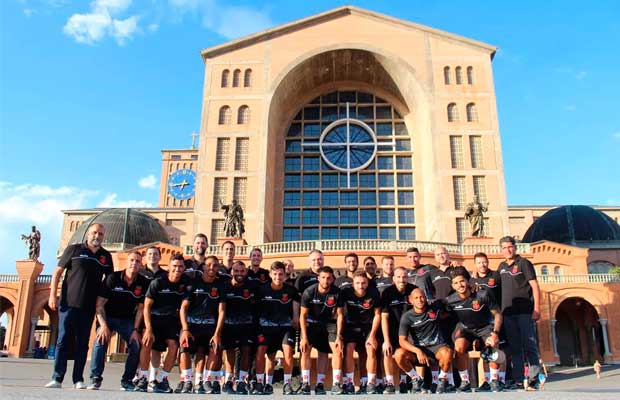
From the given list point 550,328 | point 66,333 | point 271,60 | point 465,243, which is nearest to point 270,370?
point 66,333

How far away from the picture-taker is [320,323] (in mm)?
7734

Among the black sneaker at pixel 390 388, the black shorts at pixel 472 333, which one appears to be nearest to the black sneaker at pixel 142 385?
the black sneaker at pixel 390 388

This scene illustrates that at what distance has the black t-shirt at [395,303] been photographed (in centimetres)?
791

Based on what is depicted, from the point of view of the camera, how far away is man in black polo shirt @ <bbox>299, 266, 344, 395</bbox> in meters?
7.50

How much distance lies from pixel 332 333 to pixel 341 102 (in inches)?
1253

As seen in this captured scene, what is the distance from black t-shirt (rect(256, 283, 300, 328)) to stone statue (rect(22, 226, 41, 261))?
2827cm

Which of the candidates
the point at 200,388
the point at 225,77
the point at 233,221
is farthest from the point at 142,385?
the point at 225,77

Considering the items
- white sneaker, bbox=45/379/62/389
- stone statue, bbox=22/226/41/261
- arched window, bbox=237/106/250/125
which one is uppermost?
arched window, bbox=237/106/250/125

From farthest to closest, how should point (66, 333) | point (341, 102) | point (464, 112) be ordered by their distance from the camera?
1. point (341, 102)
2. point (464, 112)
3. point (66, 333)

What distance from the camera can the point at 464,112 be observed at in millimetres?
33719

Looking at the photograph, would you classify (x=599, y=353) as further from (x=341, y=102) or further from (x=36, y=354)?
(x=36, y=354)

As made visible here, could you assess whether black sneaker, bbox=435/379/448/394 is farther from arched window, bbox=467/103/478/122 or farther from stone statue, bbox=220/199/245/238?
arched window, bbox=467/103/478/122

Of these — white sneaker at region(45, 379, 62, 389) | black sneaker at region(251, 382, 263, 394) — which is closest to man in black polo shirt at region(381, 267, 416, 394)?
black sneaker at region(251, 382, 263, 394)

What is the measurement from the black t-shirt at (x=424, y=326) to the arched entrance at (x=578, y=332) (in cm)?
2708
